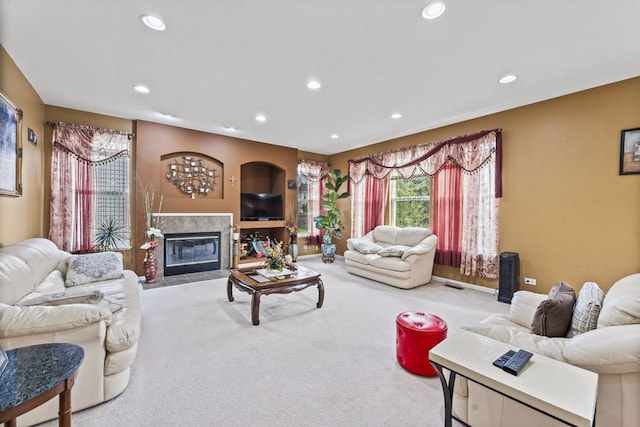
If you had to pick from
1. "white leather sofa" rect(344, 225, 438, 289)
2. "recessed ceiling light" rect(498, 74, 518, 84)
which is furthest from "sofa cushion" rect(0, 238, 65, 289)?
"recessed ceiling light" rect(498, 74, 518, 84)

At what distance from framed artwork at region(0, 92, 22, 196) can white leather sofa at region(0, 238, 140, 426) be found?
2.55 ft

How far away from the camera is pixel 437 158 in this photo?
492 cm

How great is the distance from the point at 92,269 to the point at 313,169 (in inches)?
202

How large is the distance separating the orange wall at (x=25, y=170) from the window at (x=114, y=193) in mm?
689

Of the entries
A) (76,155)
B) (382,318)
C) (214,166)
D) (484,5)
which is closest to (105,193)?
(76,155)

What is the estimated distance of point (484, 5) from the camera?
1950 mm

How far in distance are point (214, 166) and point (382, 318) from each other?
449 centimetres

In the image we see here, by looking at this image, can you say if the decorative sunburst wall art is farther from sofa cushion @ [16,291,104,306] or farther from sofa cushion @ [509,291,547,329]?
sofa cushion @ [509,291,547,329]

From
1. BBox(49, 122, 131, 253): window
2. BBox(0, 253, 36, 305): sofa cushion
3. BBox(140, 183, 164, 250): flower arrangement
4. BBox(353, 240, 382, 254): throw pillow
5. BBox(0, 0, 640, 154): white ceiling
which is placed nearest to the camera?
BBox(0, 253, 36, 305): sofa cushion

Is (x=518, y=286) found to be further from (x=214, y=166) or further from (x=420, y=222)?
(x=214, y=166)

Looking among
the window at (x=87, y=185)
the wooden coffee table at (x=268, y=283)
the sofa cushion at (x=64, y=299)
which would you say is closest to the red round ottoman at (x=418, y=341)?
the wooden coffee table at (x=268, y=283)

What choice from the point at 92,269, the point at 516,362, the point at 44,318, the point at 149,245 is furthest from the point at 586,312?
the point at 149,245

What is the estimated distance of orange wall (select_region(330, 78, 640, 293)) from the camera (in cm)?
312

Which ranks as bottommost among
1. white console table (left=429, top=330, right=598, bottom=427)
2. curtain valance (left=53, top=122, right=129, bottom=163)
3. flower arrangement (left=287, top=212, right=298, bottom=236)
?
white console table (left=429, top=330, right=598, bottom=427)
